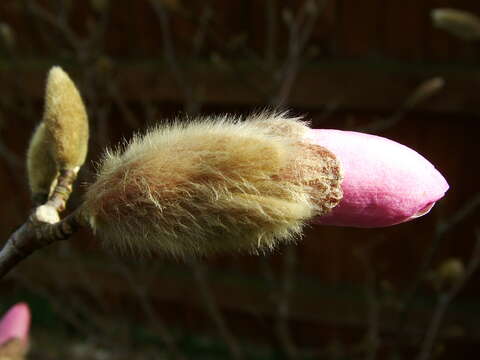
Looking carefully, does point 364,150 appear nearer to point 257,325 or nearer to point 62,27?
point 62,27

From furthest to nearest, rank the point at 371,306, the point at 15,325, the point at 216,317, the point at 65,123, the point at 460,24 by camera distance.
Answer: the point at 371,306
the point at 216,317
the point at 460,24
the point at 15,325
the point at 65,123

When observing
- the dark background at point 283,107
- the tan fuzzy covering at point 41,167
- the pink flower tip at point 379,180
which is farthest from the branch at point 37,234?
the dark background at point 283,107

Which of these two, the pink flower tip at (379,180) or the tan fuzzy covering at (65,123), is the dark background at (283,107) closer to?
the tan fuzzy covering at (65,123)

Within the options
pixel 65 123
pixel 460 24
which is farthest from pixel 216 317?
pixel 65 123

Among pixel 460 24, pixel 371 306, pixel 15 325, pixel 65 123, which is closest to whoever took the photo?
pixel 65 123

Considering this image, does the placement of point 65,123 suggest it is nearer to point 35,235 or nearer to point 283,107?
point 35,235

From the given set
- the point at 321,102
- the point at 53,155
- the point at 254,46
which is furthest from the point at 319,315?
the point at 53,155
